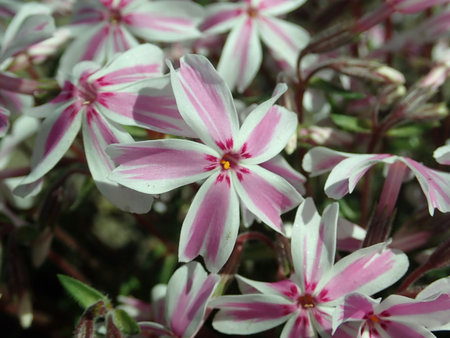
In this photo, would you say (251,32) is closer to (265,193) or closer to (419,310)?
(265,193)

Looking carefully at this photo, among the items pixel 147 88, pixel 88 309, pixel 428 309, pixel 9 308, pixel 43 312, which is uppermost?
pixel 147 88

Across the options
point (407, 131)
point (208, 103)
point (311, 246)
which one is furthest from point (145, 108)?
point (407, 131)

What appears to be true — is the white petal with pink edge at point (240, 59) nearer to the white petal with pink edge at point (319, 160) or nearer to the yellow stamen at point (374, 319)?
the white petal with pink edge at point (319, 160)

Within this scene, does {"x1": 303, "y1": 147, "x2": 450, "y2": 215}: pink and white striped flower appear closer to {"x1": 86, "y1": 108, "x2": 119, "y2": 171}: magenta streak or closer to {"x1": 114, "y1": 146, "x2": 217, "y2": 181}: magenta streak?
{"x1": 114, "y1": 146, "x2": 217, "y2": 181}: magenta streak

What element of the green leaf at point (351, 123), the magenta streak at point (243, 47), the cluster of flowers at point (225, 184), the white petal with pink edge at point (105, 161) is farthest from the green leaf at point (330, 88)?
the white petal with pink edge at point (105, 161)

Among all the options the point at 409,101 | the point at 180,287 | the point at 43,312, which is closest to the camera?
the point at 180,287

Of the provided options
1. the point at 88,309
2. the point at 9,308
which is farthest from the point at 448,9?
the point at 9,308

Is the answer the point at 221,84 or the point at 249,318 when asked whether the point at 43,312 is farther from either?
the point at 221,84

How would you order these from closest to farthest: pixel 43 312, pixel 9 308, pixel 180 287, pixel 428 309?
pixel 428 309 < pixel 180 287 < pixel 9 308 < pixel 43 312
